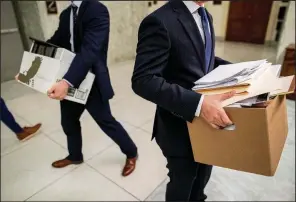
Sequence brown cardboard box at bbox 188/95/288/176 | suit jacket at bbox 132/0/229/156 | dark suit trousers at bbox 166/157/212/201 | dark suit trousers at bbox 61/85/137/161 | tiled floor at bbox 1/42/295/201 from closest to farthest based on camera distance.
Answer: brown cardboard box at bbox 188/95/288/176
suit jacket at bbox 132/0/229/156
dark suit trousers at bbox 166/157/212/201
dark suit trousers at bbox 61/85/137/161
tiled floor at bbox 1/42/295/201

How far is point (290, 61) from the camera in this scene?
2.15m

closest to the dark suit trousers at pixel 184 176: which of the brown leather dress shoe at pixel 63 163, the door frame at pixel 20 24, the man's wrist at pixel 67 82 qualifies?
the man's wrist at pixel 67 82

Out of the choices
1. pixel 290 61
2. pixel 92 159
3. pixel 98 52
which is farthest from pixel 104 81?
pixel 290 61

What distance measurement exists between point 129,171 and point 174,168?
738 mm

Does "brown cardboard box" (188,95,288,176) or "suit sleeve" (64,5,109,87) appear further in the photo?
"suit sleeve" (64,5,109,87)

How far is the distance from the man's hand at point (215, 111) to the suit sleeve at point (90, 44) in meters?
0.45

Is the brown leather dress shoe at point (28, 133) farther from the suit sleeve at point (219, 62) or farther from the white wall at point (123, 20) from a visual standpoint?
the suit sleeve at point (219, 62)

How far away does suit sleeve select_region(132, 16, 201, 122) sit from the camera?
572 mm

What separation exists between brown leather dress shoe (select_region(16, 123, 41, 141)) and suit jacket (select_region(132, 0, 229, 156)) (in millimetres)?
1624

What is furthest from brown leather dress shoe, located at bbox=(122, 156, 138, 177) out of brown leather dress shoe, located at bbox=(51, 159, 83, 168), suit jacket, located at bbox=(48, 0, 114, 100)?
suit jacket, located at bbox=(48, 0, 114, 100)

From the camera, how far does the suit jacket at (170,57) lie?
0.58m

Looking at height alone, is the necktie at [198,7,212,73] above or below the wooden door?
above

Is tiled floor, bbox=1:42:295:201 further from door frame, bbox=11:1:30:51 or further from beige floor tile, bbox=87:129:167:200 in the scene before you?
door frame, bbox=11:1:30:51

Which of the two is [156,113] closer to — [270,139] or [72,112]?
[270,139]
